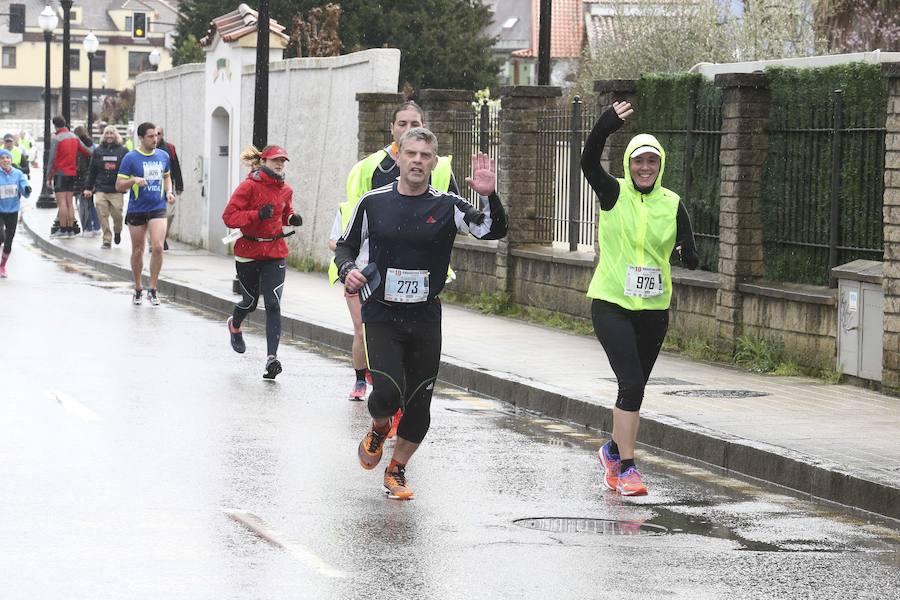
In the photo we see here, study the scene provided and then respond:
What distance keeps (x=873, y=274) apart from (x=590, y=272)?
4820mm

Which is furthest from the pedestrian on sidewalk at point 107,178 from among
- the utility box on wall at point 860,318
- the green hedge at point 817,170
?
the utility box on wall at point 860,318

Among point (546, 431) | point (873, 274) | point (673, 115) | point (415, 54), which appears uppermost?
point (415, 54)

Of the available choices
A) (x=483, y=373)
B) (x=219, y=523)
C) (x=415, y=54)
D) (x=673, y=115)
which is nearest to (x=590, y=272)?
(x=673, y=115)

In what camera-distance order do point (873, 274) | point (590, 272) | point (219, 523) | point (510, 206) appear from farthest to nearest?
point (510, 206) < point (590, 272) < point (873, 274) < point (219, 523)

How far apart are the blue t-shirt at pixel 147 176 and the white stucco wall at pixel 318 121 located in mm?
3895

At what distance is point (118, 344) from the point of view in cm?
1598

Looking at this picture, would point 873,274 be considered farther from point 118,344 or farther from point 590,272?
point 118,344

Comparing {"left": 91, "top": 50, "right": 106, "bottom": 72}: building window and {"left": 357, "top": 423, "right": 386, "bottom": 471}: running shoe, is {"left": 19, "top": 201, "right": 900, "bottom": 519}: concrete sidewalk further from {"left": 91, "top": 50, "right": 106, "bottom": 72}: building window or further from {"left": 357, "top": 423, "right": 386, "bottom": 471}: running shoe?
{"left": 91, "top": 50, "right": 106, "bottom": 72}: building window

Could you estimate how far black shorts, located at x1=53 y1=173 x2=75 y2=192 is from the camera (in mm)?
31875

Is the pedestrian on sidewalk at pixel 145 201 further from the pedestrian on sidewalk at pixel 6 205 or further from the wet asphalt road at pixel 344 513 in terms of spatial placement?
the wet asphalt road at pixel 344 513

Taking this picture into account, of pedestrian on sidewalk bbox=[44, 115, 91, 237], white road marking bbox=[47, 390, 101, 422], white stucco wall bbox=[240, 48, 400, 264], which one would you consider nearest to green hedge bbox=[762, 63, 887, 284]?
white road marking bbox=[47, 390, 101, 422]

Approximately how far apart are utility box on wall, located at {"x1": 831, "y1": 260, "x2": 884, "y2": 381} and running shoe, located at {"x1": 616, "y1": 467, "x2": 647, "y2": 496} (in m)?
4.16

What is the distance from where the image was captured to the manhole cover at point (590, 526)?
836 centimetres

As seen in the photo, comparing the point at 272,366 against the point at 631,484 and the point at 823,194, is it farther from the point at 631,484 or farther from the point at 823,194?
the point at 631,484
